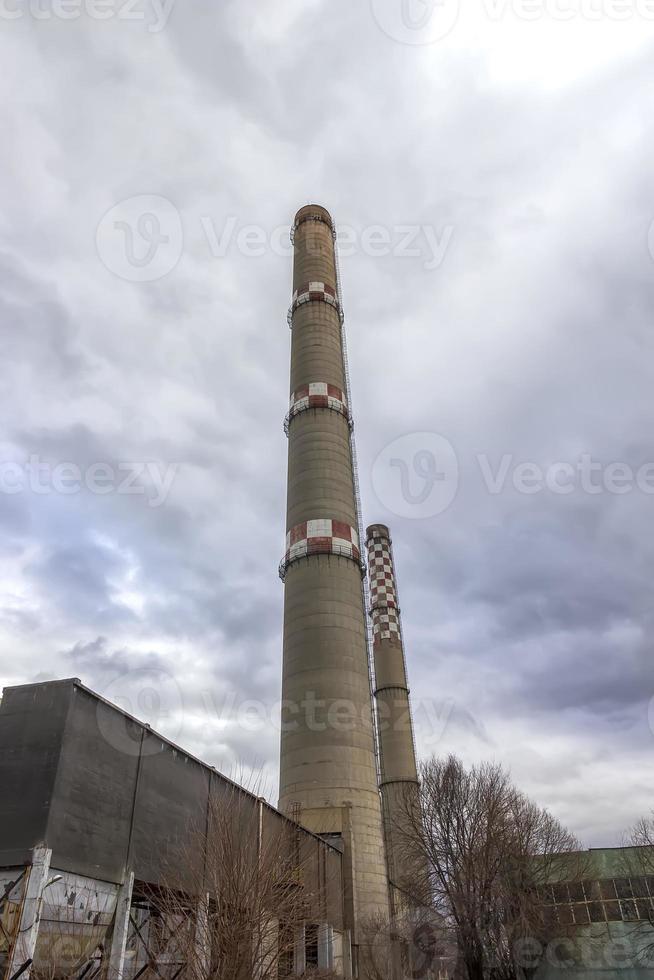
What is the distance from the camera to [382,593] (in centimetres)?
5538

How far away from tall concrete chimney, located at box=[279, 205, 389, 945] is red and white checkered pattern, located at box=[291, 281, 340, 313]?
107 millimetres

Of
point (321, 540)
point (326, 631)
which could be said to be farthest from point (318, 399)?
point (326, 631)

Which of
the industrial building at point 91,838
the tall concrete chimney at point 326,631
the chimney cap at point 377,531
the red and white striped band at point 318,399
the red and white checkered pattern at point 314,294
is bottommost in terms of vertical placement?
the industrial building at point 91,838

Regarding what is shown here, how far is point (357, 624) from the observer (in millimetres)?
33906

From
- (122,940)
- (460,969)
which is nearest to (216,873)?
(122,940)

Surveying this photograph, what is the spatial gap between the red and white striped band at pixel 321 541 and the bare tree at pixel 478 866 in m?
11.4

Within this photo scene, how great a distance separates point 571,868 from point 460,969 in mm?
13309

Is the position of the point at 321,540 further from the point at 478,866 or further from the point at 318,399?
the point at 478,866

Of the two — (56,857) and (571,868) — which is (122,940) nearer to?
(56,857)

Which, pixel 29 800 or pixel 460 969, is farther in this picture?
pixel 460 969

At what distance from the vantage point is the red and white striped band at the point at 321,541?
3428 centimetres

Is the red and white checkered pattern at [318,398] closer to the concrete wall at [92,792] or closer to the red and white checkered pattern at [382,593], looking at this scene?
the red and white checkered pattern at [382,593]

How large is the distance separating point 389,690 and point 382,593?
8315mm

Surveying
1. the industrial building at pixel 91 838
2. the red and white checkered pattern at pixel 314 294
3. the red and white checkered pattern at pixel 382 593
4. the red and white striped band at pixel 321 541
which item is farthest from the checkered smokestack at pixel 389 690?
the industrial building at pixel 91 838
